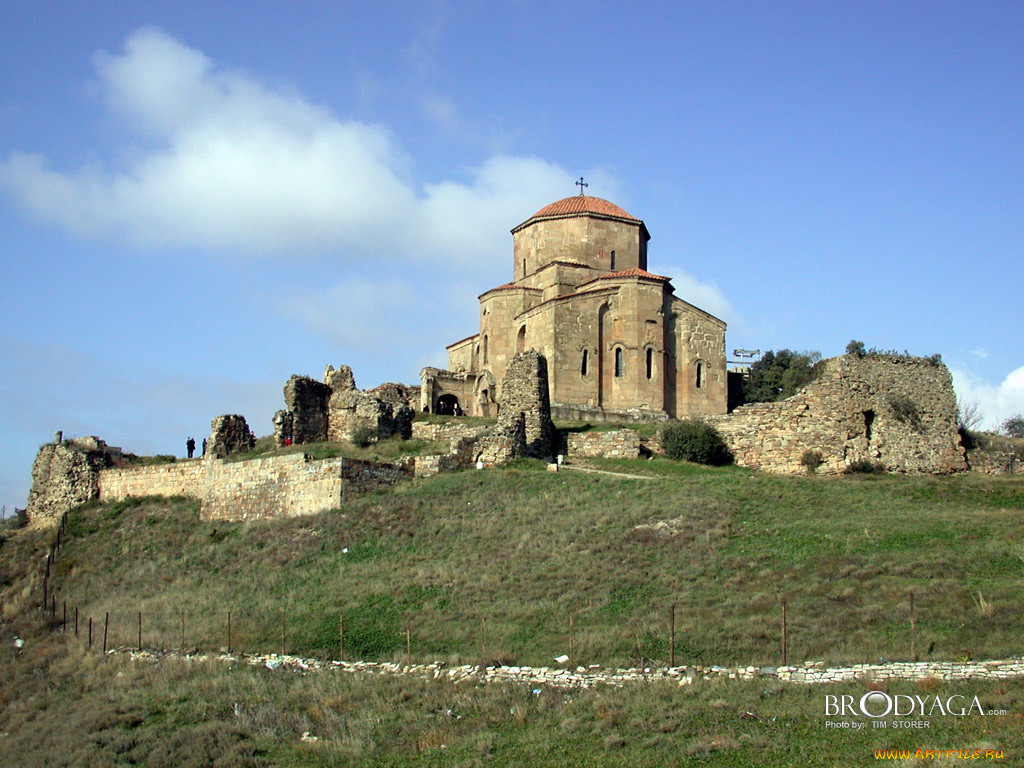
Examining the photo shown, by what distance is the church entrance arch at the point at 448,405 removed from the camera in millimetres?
42875

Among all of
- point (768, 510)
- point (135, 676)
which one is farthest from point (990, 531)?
point (135, 676)

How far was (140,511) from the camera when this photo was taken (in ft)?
96.2

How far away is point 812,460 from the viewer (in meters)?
29.5

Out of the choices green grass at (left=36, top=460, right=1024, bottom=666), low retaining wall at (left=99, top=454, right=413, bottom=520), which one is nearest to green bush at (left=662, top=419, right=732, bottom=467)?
green grass at (left=36, top=460, right=1024, bottom=666)

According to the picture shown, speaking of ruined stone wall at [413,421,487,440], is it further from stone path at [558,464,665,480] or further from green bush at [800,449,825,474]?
green bush at [800,449,825,474]

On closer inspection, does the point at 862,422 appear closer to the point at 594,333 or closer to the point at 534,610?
the point at 594,333

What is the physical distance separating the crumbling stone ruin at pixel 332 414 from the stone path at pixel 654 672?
15090mm

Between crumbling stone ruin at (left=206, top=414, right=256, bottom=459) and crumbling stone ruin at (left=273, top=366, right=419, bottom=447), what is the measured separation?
0.88 m

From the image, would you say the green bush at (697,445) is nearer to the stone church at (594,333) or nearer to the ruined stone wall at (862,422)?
the ruined stone wall at (862,422)

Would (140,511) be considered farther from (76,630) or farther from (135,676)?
(135,676)

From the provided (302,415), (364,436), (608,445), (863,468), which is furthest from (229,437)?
(863,468)

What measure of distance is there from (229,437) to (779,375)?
2383 centimetres

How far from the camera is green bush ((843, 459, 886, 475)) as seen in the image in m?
29.0

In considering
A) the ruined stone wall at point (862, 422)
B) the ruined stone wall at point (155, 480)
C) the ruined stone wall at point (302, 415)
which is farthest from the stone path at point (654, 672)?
the ruined stone wall at point (862, 422)
